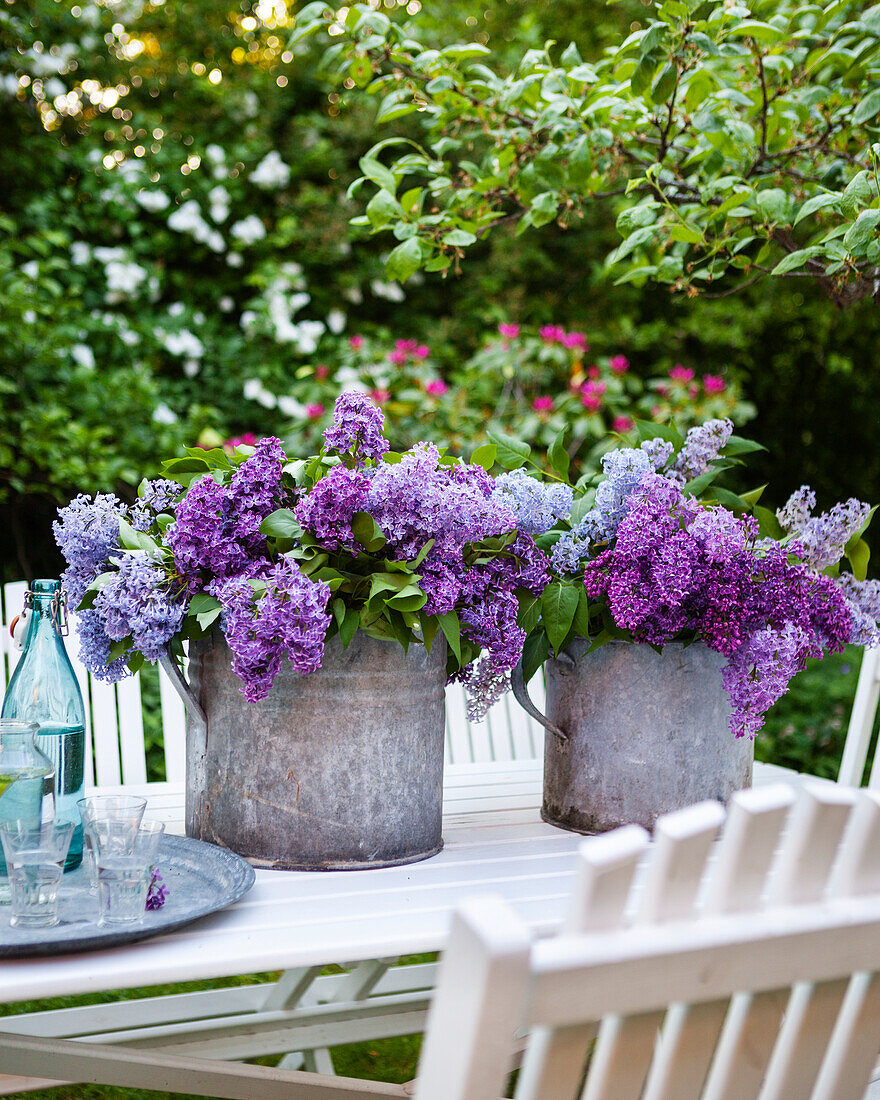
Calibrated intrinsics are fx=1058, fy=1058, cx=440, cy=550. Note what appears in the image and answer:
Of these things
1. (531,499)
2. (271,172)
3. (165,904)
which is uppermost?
(271,172)

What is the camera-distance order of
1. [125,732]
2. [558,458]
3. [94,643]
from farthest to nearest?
[125,732] → [558,458] → [94,643]

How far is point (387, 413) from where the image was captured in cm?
410

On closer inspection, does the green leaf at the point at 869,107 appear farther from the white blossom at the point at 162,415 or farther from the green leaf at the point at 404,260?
the white blossom at the point at 162,415

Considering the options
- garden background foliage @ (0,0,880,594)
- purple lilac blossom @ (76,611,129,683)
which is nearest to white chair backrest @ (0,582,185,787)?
purple lilac blossom @ (76,611,129,683)

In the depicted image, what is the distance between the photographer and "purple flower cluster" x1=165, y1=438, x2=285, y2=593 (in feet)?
4.00

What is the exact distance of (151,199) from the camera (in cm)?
420

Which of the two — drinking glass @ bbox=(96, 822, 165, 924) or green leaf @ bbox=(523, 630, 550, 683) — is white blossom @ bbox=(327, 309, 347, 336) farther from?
drinking glass @ bbox=(96, 822, 165, 924)

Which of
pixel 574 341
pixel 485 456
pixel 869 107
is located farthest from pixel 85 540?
pixel 574 341

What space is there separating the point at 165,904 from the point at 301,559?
0.39m

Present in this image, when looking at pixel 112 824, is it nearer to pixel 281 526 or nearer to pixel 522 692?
pixel 281 526

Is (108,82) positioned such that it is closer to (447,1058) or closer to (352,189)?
(352,189)

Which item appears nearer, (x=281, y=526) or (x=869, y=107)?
(x=281, y=526)

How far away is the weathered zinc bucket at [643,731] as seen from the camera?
1.42 metres

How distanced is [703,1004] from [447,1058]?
0.18 metres
